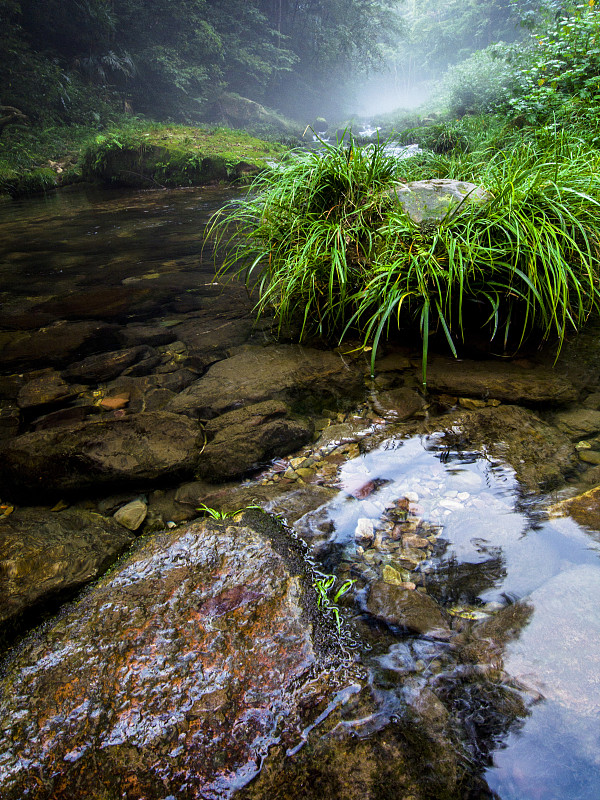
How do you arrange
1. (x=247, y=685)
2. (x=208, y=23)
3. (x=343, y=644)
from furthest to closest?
1. (x=208, y=23)
2. (x=343, y=644)
3. (x=247, y=685)

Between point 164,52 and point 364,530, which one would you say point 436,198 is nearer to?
point 364,530

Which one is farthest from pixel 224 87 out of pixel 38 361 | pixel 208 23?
pixel 38 361

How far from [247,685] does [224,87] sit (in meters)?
28.4

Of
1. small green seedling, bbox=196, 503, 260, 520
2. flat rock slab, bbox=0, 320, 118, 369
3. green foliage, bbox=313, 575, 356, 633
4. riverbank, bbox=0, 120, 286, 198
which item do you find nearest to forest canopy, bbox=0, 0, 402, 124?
riverbank, bbox=0, 120, 286, 198

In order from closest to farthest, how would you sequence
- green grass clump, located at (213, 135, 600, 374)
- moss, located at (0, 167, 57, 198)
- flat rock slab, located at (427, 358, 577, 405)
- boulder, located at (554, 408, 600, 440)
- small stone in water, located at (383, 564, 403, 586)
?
small stone in water, located at (383, 564, 403, 586) < boulder, located at (554, 408, 600, 440) < flat rock slab, located at (427, 358, 577, 405) < green grass clump, located at (213, 135, 600, 374) < moss, located at (0, 167, 57, 198)

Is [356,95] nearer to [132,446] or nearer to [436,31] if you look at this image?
[436,31]

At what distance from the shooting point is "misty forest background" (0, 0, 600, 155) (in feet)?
21.6

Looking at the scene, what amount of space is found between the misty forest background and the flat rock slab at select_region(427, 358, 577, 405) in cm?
328

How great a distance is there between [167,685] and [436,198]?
Result: 307cm

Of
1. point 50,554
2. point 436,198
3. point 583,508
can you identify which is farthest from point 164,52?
point 583,508

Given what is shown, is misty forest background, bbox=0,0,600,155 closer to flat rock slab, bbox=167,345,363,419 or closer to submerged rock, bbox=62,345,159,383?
flat rock slab, bbox=167,345,363,419

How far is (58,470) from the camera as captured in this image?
2.01 meters

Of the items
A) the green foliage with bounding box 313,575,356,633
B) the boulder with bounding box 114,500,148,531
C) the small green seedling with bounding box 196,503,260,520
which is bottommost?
the boulder with bounding box 114,500,148,531

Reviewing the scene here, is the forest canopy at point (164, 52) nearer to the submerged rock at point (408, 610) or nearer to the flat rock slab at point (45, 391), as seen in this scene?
the flat rock slab at point (45, 391)
